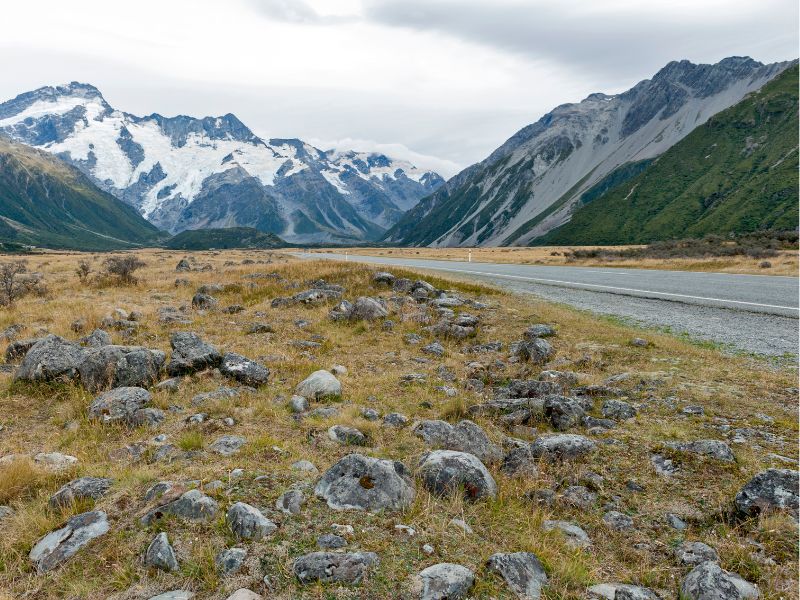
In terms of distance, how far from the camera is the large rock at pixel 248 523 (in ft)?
12.6

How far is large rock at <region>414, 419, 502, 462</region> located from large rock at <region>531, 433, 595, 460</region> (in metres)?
0.48

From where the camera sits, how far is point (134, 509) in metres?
4.25

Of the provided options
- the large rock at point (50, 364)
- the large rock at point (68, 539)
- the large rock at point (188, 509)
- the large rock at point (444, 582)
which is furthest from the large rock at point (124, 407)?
the large rock at point (444, 582)

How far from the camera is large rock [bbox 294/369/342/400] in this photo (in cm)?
757

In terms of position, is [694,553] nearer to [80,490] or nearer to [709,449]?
[709,449]

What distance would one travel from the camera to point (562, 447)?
216 inches

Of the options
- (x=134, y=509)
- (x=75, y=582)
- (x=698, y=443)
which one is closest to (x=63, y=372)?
(x=134, y=509)

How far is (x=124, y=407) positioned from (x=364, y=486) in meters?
4.30

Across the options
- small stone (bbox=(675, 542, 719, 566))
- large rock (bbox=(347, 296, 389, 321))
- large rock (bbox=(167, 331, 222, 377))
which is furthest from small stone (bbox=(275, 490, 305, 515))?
large rock (bbox=(347, 296, 389, 321))

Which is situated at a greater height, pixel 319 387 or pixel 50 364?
pixel 50 364

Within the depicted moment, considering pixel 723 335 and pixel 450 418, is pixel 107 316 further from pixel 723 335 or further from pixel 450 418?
pixel 723 335

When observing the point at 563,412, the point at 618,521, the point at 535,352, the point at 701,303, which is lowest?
the point at 618,521

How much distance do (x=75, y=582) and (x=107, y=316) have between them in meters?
11.3

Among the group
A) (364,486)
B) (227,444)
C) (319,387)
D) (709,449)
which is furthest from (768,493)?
(319,387)
